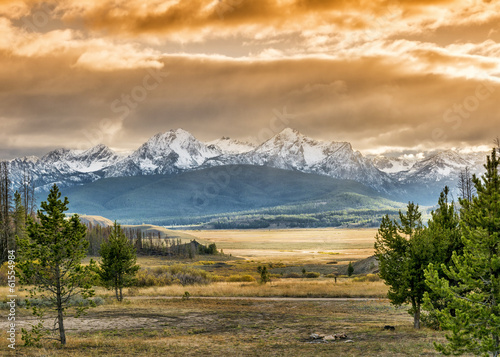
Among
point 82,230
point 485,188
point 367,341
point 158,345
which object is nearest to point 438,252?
point 367,341

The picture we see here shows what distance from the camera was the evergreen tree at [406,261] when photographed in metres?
28.3

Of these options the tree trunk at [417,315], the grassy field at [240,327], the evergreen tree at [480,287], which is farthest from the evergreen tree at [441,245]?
the evergreen tree at [480,287]

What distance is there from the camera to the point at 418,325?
98.3 ft

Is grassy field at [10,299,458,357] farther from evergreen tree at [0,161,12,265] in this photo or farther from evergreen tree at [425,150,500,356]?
evergreen tree at [0,161,12,265]

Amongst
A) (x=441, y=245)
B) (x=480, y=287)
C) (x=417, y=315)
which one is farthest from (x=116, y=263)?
(x=480, y=287)

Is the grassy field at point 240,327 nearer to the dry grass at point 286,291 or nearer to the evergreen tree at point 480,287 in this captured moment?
the dry grass at point 286,291

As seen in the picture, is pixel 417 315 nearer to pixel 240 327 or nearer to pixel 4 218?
pixel 240 327

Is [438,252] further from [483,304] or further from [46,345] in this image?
[46,345]

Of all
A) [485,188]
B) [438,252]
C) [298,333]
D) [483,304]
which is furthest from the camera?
[298,333]

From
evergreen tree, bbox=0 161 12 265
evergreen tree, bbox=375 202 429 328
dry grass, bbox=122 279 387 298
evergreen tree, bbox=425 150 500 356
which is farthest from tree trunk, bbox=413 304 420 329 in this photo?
evergreen tree, bbox=0 161 12 265

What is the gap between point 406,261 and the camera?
2858 centimetres

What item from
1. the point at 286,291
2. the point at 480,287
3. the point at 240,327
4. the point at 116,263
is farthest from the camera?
the point at 286,291

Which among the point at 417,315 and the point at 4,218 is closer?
the point at 417,315

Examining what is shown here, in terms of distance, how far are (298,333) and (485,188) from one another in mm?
Result: 18346
